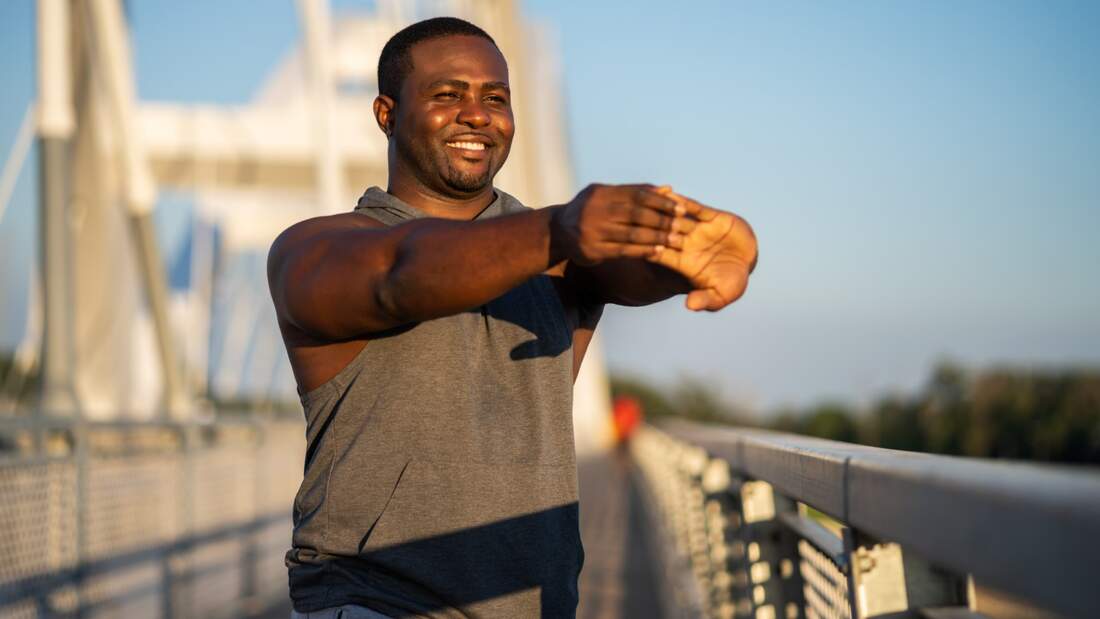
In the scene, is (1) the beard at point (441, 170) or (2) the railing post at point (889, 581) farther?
(1) the beard at point (441, 170)

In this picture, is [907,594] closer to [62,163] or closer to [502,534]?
[502,534]

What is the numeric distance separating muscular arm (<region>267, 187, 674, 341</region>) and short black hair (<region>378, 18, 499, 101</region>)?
452 millimetres

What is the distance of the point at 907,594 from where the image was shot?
6.88 feet

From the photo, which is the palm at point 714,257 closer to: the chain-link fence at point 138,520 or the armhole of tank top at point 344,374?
the armhole of tank top at point 344,374

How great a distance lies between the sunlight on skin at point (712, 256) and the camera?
208 centimetres

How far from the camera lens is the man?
212 cm

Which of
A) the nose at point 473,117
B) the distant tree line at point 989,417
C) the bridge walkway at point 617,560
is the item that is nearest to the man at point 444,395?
the nose at point 473,117

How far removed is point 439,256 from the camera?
6.89ft

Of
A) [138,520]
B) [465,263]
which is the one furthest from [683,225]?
[138,520]

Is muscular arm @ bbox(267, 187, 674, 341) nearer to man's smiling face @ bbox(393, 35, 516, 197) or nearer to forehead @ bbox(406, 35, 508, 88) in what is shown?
man's smiling face @ bbox(393, 35, 516, 197)

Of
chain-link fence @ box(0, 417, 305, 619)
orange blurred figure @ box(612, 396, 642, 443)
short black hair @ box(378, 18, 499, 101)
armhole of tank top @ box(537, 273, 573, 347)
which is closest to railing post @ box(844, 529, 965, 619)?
armhole of tank top @ box(537, 273, 573, 347)

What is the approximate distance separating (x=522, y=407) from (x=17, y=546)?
138 inches

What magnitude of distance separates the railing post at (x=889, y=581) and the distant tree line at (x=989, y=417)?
43.0m

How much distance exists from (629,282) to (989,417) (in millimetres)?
51335
